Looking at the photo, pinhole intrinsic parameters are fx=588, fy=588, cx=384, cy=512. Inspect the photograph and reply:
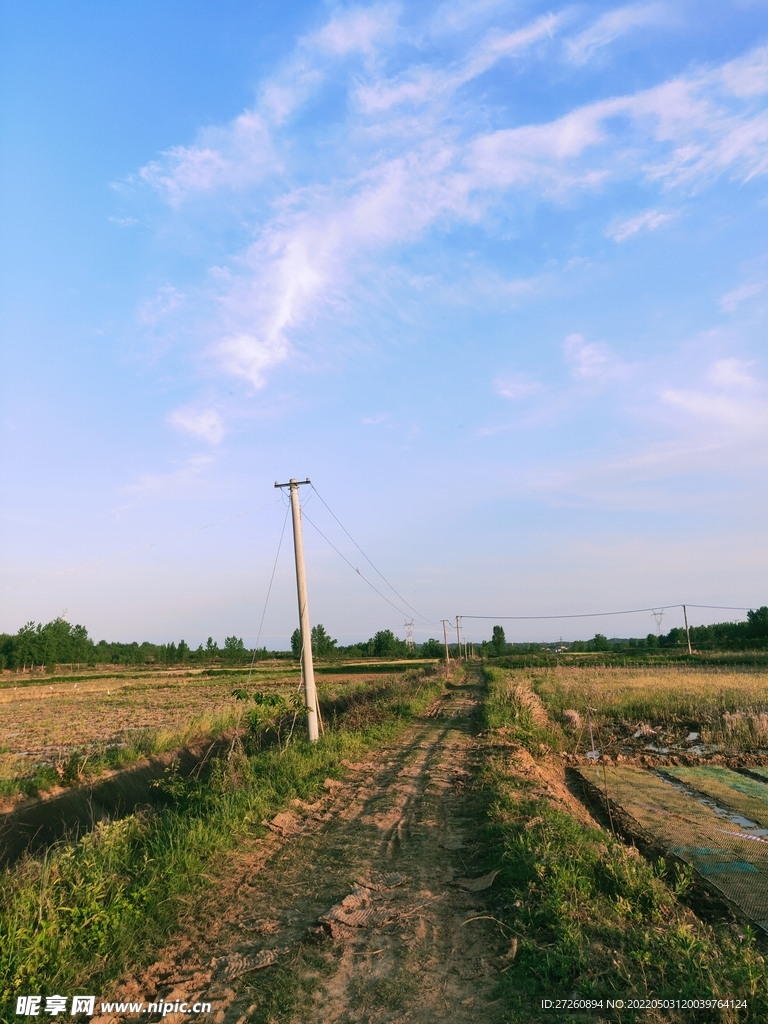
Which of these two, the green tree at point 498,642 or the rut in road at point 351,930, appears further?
the green tree at point 498,642

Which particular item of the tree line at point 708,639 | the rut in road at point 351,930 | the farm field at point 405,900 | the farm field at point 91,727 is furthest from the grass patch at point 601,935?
the tree line at point 708,639

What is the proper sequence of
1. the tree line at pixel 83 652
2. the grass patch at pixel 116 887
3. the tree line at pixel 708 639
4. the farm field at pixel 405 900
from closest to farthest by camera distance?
the farm field at pixel 405 900, the grass patch at pixel 116 887, the tree line at pixel 708 639, the tree line at pixel 83 652

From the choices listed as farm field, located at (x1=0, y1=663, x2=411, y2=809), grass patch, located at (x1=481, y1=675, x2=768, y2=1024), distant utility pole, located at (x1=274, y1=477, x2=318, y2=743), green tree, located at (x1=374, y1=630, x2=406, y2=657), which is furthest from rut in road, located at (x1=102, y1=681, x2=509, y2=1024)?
green tree, located at (x1=374, y1=630, x2=406, y2=657)

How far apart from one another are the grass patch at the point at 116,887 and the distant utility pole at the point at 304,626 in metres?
3.83

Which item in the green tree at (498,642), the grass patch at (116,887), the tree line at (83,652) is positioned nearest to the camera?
the grass patch at (116,887)

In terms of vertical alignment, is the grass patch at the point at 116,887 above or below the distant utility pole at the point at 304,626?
below

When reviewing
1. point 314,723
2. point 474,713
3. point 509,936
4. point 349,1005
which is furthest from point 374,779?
point 474,713

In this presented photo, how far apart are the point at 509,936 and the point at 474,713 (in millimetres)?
17320

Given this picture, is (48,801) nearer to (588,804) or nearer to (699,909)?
(588,804)

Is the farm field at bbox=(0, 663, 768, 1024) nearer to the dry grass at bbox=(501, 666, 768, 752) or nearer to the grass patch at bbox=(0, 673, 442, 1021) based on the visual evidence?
the grass patch at bbox=(0, 673, 442, 1021)

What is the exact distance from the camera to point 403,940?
15.4 feet

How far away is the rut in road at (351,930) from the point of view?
3.90m

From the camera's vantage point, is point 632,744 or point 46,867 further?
point 632,744

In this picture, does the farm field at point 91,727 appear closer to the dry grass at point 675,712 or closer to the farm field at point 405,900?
the farm field at point 405,900
